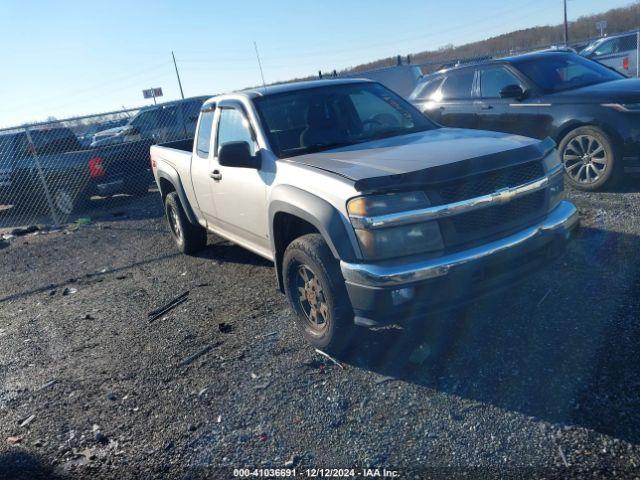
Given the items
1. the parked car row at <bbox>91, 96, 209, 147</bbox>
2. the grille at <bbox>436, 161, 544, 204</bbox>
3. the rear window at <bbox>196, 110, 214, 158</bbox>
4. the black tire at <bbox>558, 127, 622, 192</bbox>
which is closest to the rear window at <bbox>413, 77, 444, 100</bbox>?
the black tire at <bbox>558, 127, 622, 192</bbox>

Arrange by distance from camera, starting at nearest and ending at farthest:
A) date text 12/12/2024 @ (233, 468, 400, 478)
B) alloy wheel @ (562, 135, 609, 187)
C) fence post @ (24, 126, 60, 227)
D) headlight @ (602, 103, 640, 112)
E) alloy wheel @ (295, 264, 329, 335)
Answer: date text 12/12/2024 @ (233, 468, 400, 478) < alloy wheel @ (295, 264, 329, 335) < headlight @ (602, 103, 640, 112) < alloy wheel @ (562, 135, 609, 187) < fence post @ (24, 126, 60, 227)

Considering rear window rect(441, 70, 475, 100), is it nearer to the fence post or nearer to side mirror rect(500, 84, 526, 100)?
side mirror rect(500, 84, 526, 100)

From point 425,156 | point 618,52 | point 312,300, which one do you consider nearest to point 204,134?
point 312,300

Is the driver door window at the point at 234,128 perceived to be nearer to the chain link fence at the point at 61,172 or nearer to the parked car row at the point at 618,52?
the chain link fence at the point at 61,172

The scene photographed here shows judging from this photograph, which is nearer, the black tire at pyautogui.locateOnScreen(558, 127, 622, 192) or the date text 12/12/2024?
the date text 12/12/2024

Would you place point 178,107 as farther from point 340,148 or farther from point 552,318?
point 552,318

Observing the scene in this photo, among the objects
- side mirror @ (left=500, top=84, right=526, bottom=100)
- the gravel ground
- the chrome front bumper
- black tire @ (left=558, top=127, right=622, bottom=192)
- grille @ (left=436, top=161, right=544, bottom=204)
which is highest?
side mirror @ (left=500, top=84, right=526, bottom=100)

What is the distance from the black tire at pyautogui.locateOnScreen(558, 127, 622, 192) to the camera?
6699mm

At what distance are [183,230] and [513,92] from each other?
469 centimetres

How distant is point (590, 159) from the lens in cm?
693

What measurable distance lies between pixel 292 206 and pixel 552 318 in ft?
6.67

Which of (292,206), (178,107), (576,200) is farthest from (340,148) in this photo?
(178,107)

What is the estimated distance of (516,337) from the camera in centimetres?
385

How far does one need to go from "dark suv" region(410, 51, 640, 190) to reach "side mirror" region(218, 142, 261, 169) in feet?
14.6
